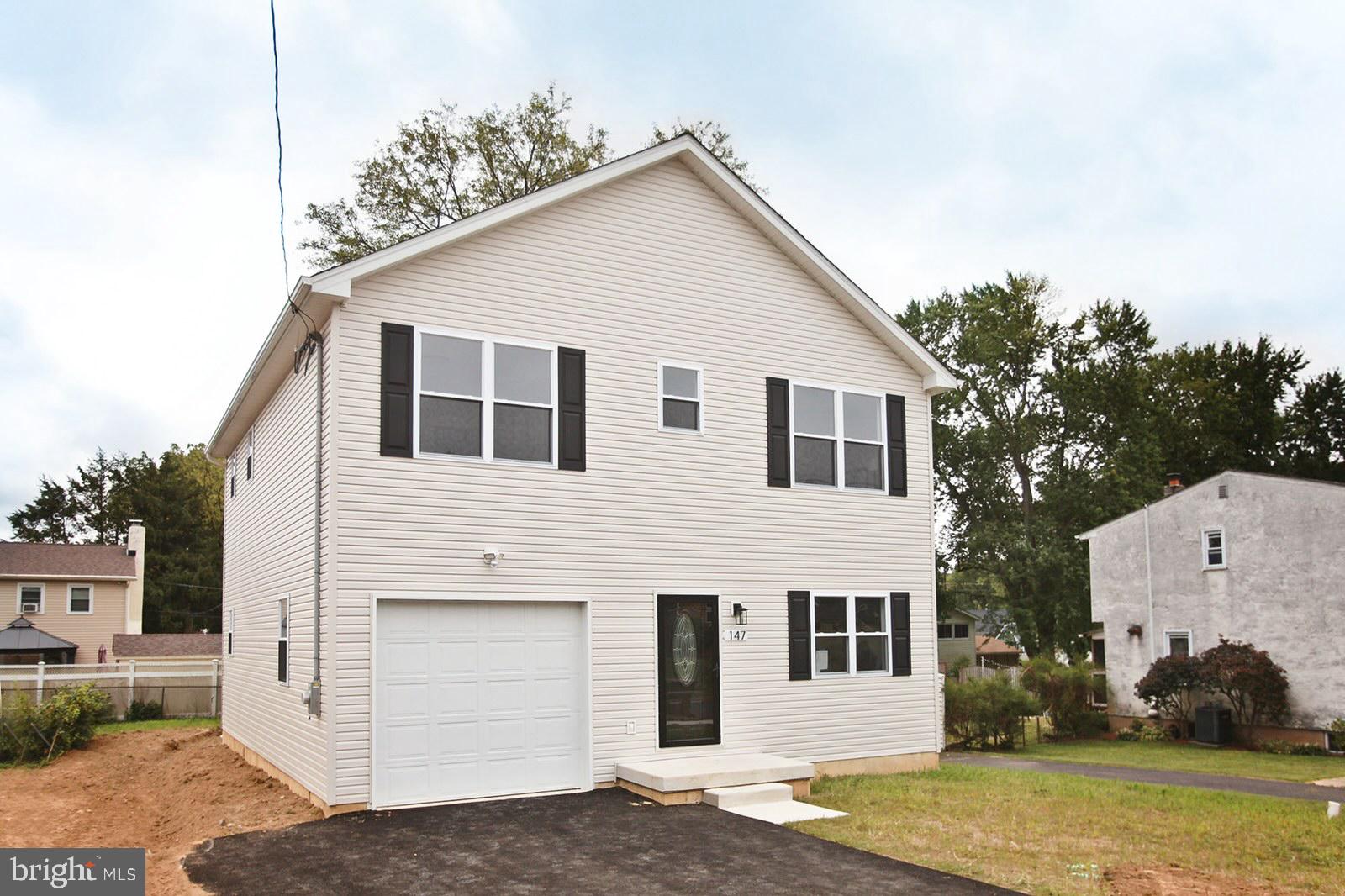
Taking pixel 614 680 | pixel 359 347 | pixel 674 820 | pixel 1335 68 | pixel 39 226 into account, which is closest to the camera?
pixel 674 820

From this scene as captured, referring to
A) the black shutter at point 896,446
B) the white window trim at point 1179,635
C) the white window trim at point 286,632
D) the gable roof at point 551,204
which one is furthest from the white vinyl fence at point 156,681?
the white window trim at point 1179,635

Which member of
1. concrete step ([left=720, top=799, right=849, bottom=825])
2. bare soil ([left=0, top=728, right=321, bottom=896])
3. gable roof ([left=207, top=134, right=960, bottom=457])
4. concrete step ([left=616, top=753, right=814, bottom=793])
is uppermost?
gable roof ([left=207, top=134, right=960, bottom=457])

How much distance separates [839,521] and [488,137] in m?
17.6

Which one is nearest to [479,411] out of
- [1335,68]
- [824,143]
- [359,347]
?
[359,347]

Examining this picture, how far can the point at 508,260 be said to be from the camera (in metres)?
12.6

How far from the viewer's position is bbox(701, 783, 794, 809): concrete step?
1136cm

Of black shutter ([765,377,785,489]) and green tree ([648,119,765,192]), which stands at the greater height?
green tree ([648,119,765,192])

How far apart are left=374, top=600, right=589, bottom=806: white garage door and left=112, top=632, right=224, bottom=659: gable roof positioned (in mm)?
23665

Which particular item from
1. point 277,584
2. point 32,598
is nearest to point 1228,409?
point 277,584

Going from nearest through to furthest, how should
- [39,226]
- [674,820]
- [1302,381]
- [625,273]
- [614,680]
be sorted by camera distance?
[674,820] → [614,680] → [625,273] → [39,226] → [1302,381]

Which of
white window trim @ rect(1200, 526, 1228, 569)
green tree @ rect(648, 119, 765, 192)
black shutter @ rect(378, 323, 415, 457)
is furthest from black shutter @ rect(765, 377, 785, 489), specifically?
green tree @ rect(648, 119, 765, 192)

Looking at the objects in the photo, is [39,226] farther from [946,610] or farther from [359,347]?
[946,610]

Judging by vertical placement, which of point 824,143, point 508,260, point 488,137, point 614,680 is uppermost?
point 488,137

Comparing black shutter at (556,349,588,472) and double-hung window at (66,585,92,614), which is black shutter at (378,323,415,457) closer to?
black shutter at (556,349,588,472)
